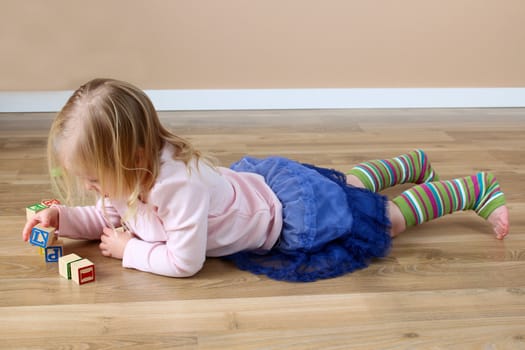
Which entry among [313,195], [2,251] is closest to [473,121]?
[313,195]

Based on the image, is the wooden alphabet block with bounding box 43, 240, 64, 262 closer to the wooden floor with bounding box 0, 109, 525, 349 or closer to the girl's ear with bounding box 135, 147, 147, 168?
the wooden floor with bounding box 0, 109, 525, 349

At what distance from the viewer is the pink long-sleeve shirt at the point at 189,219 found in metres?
1.16

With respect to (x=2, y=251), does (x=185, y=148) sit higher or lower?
higher

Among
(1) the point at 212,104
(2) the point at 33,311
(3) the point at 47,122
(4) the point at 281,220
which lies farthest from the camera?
(1) the point at 212,104

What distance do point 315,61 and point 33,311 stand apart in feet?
5.19

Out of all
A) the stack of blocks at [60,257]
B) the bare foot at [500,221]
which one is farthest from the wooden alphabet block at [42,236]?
the bare foot at [500,221]

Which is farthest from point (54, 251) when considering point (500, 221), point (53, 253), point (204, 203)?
point (500, 221)

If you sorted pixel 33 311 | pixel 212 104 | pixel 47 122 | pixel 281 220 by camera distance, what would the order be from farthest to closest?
pixel 212 104 → pixel 47 122 → pixel 281 220 → pixel 33 311

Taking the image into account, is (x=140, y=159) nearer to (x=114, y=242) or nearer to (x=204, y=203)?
(x=204, y=203)

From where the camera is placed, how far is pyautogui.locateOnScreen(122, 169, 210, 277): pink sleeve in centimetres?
116

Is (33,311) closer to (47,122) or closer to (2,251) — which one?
(2,251)

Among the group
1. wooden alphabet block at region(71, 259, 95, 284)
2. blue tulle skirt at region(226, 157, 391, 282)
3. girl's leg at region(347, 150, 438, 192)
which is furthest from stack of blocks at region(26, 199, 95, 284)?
girl's leg at region(347, 150, 438, 192)

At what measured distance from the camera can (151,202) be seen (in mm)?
1172

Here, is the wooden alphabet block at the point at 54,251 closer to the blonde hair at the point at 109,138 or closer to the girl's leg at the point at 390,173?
the blonde hair at the point at 109,138
